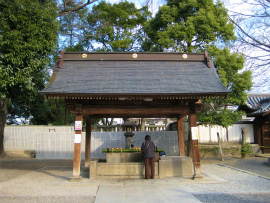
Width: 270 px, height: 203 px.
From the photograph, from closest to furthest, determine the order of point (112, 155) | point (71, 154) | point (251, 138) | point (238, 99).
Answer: point (112, 155), point (238, 99), point (71, 154), point (251, 138)

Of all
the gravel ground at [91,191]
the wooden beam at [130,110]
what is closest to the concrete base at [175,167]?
the gravel ground at [91,191]

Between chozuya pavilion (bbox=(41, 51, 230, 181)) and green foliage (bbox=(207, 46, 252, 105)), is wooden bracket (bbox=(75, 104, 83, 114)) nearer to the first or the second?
chozuya pavilion (bbox=(41, 51, 230, 181))

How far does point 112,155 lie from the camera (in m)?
9.48

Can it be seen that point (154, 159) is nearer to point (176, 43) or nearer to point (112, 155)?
point (112, 155)

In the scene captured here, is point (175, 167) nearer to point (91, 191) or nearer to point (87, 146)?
point (91, 191)

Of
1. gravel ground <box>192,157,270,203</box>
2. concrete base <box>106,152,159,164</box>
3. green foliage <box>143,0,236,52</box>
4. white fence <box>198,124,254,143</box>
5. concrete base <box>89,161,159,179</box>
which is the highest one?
green foliage <box>143,0,236,52</box>

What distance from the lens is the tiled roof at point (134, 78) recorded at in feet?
27.0

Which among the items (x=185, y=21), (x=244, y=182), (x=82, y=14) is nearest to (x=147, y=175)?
(x=244, y=182)

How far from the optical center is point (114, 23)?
809 inches

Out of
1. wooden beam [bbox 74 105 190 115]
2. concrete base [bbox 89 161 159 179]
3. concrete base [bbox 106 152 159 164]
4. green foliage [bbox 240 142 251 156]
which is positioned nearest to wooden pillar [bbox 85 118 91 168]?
concrete base [bbox 106 152 159 164]

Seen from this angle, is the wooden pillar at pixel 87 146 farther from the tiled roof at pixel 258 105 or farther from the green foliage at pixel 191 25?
the tiled roof at pixel 258 105

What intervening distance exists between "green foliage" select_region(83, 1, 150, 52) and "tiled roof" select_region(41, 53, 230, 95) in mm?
9361

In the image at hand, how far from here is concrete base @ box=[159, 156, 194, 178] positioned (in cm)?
908

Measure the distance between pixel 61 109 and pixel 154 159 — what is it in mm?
15347
